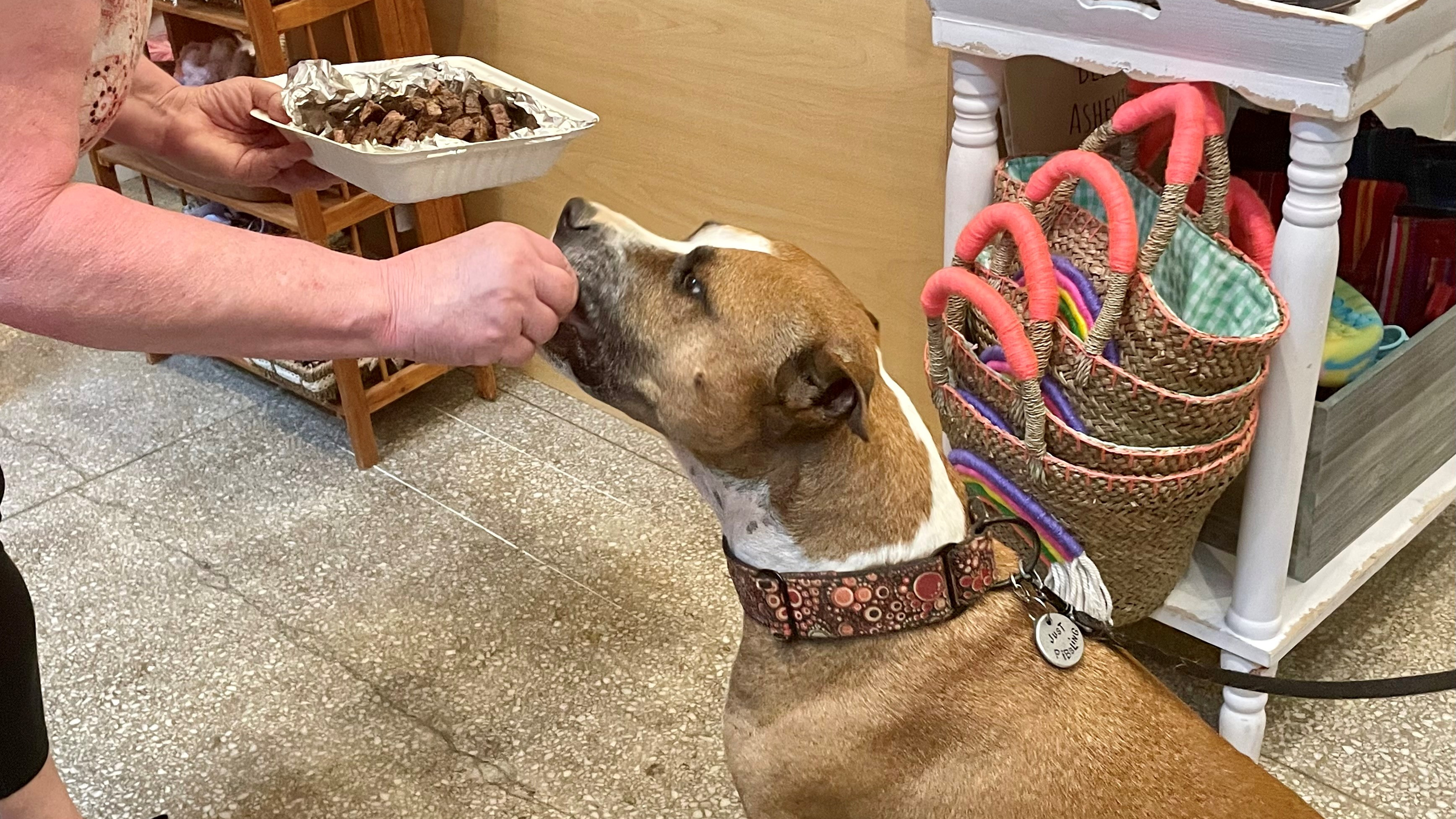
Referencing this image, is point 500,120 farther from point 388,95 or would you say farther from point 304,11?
point 304,11

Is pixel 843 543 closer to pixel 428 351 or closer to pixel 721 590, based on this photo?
pixel 428 351

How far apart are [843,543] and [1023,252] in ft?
1.69

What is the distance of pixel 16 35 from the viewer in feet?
3.59

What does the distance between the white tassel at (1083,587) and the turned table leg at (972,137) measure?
19.5 inches

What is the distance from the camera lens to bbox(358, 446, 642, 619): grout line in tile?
2.34 m

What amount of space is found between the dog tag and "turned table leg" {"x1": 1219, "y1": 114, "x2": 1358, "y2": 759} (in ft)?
1.74

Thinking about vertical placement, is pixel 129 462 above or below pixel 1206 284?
below

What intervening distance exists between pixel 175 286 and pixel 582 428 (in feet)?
5.73

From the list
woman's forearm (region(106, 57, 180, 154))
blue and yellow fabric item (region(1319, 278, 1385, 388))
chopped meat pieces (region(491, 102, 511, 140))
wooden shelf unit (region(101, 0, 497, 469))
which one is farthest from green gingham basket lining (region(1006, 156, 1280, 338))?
wooden shelf unit (region(101, 0, 497, 469))

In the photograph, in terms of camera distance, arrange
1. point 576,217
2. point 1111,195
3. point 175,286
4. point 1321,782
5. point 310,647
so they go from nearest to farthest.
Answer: point 175,286 < point 576,217 < point 1111,195 < point 1321,782 < point 310,647

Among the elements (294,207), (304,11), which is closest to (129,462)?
(294,207)

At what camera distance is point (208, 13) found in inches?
97.0

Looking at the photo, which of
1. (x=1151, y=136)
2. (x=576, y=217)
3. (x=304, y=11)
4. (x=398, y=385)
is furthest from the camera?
(x=398, y=385)

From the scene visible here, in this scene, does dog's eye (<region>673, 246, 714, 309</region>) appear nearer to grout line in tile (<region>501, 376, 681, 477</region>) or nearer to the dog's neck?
the dog's neck
